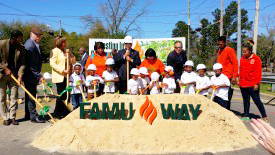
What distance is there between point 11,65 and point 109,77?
7.69 ft

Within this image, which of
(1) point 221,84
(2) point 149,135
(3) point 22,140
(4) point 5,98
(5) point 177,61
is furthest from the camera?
(5) point 177,61

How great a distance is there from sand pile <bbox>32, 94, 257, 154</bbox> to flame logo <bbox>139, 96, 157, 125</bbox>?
8 cm

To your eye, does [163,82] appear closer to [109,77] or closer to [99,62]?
[109,77]

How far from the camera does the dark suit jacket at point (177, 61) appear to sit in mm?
6293

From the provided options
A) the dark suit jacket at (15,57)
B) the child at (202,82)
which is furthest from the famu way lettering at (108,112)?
the child at (202,82)

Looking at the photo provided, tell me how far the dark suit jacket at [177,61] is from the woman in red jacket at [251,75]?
1558 millimetres

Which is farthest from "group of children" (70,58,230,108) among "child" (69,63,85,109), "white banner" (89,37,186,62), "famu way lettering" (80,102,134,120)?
"white banner" (89,37,186,62)

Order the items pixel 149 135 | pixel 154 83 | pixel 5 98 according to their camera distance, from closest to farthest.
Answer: pixel 149 135 → pixel 5 98 → pixel 154 83

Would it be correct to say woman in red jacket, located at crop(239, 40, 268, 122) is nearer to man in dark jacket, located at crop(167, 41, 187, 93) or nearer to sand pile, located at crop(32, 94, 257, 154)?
man in dark jacket, located at crop(167, 41, 187, 93)

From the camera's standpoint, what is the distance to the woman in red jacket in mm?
5844

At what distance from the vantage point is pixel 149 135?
4121 mm

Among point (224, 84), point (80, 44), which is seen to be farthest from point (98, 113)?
point (80, 44)

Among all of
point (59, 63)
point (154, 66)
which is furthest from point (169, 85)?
point (59, 63)

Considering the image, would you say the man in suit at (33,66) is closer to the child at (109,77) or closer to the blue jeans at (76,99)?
the blue jeans at (76,99)
